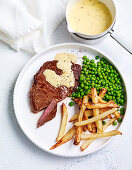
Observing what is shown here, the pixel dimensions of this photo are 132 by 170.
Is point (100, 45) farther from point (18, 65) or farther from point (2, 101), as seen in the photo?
point (2, 101)

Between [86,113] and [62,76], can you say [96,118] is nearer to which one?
[86,113]

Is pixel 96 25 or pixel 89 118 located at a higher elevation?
pixel 96 25

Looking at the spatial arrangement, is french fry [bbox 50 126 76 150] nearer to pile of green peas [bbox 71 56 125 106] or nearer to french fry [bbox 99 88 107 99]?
pile of green peas [bbox 71 56 125 106]

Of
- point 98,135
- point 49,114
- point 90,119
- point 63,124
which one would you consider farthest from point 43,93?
point 98,135

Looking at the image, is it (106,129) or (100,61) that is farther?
(100,61)

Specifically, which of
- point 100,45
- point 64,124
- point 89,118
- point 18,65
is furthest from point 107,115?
point 18,65

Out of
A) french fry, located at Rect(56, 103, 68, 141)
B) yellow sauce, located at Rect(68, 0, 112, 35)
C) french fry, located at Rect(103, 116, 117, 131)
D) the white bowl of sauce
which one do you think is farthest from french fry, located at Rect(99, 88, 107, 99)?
yellow sauce, located at Rect(68, 0, 112, 35)
